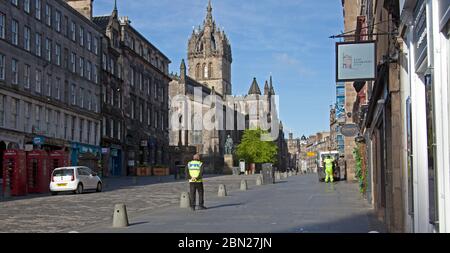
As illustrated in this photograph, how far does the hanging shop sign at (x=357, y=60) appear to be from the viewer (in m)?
12.7

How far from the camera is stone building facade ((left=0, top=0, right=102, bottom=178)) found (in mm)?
43312

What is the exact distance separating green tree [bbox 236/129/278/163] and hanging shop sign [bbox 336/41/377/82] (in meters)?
102

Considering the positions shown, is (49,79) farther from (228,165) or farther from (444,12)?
(228,165)

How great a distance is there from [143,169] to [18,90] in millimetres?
25698

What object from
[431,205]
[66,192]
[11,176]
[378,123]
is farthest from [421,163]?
[66,192]

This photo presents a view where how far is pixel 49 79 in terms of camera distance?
164 feet

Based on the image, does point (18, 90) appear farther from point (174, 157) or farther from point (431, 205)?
point (174, 157)

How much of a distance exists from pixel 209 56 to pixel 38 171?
117 m

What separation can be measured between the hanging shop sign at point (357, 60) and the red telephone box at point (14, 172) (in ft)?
67.1

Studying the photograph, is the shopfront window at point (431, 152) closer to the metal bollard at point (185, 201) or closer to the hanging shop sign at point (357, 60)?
the hanging shop sign at point (357, 60)

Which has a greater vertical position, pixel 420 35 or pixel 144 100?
pixel 144 100

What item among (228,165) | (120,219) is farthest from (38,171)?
(228,165)

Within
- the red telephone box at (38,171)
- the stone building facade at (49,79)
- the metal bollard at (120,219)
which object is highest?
the stone building facade at (49,79)

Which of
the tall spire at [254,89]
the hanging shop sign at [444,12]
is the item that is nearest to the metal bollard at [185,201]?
the hanging shop sign at [444,12]
